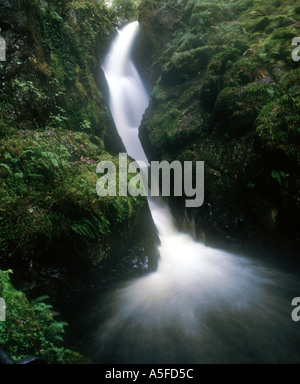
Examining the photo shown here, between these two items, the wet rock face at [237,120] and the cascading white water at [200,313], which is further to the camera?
the wet rock face at [237,120]

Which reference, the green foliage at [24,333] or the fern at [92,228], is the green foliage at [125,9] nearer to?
the fern at [92,228]

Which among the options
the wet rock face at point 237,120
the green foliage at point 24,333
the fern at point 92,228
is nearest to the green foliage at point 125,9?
the wet rock face at point 237,120

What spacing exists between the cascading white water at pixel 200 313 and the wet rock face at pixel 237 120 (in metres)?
1.07

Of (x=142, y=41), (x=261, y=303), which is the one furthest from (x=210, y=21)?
(x=261, y=303)

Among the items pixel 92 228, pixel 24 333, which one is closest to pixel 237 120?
pixel 92 228

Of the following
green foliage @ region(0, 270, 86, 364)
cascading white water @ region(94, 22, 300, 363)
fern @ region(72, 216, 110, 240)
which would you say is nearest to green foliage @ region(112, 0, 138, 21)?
cascading white water @ region(94, 22, 300, 363)

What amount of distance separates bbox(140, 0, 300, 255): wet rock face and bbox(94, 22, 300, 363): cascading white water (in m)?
1.07

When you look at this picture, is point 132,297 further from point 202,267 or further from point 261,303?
point 261,303

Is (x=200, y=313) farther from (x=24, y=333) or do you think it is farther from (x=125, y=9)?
(x=125, y=9)

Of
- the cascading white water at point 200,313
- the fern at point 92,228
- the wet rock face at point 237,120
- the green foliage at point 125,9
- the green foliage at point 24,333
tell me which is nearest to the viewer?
the green foliage at point 24,333

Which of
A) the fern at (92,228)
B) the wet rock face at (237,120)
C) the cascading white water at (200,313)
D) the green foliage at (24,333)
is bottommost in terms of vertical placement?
the cascading white water at (200,313)

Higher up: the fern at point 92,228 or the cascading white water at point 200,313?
the fern at point 92,228

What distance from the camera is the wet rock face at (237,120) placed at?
522 cm

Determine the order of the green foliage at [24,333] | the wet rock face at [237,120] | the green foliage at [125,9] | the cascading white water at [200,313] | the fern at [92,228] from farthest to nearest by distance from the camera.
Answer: the green foliage at [125,9] < the wet rock face at [237,120] < the fern at [92,228] < the cascading white water at [200,313] < the green foliage at [24,333]
